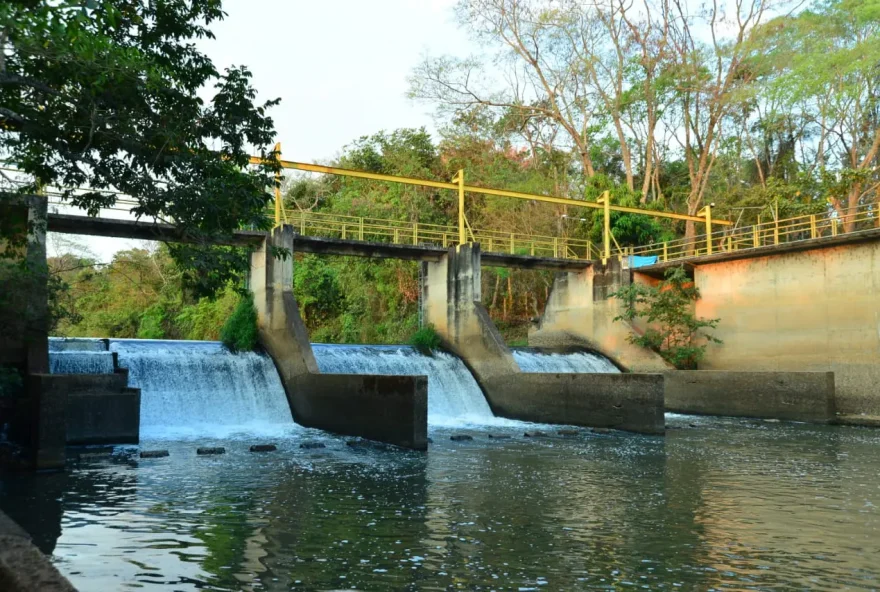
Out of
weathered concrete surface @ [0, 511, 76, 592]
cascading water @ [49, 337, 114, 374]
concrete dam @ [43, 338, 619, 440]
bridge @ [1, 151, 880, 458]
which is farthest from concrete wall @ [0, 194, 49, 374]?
weathered concrete surface @ [0, 511, 76, 592]

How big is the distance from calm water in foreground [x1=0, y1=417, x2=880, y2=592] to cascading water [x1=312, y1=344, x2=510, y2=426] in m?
6.15

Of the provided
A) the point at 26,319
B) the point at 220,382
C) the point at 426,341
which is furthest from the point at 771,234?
the point at 26,319

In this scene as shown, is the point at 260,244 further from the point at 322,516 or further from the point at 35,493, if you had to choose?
the point at 322,516

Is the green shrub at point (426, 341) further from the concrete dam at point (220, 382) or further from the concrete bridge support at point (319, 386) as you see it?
the concrete bridge support at point (319, 386)

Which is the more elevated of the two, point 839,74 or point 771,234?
point 839,74

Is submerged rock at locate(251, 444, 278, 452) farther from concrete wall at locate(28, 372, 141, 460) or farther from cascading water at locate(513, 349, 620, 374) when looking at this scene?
cascading water at locate(513, 349, 620, 374)

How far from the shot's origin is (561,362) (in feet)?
78.7

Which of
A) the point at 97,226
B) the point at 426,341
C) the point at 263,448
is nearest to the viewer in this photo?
the point at 263,448

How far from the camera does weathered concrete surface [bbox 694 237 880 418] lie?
1945 centimetres

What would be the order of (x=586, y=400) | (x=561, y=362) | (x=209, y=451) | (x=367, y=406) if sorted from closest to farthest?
(x=209, y=451), (x=367, y=406), (x=586, y=400), (x=561, y=362)

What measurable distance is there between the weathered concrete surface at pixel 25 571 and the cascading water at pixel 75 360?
1233cm

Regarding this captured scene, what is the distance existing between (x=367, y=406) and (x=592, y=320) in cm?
1376

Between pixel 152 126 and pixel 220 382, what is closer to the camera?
pixel 152 126

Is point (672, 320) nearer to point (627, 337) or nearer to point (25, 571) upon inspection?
point (627, 337)
